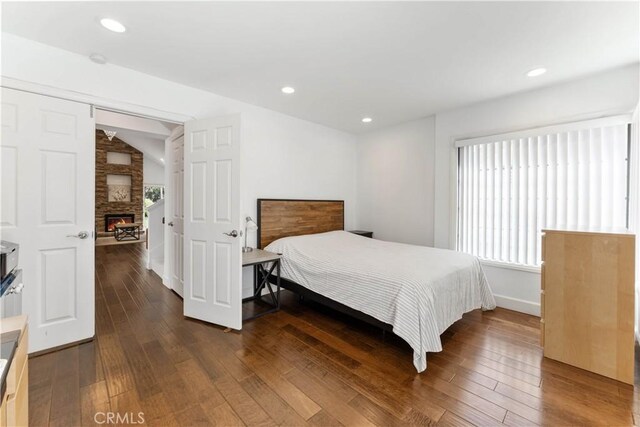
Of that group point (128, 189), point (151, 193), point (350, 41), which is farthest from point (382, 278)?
point (151, 193)

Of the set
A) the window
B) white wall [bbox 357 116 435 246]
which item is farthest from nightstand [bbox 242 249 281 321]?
the window

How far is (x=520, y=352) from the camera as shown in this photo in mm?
2295

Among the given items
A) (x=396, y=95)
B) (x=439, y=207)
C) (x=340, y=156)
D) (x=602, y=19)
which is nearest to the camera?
(x=602, y=19)

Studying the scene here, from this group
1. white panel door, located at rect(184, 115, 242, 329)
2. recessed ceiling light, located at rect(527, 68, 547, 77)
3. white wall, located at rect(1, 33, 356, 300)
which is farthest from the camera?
white panel door, located at rect(184, 115, 242, 329)

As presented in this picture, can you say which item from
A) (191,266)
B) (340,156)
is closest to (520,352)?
(191,266)

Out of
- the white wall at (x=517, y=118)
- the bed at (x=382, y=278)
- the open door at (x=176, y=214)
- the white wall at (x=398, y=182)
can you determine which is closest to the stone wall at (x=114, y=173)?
the open door at (x=176, y=214)

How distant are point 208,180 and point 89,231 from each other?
1155mm

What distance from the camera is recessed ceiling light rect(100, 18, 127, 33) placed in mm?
1901

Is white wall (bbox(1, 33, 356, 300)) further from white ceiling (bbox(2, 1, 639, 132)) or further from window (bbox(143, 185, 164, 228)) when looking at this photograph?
window (bbox(143, 185, 164, 228))

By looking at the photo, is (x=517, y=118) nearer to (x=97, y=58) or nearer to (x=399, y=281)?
(x=399, y=281)

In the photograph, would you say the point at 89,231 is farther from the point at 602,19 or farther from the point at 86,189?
the point at 602,19

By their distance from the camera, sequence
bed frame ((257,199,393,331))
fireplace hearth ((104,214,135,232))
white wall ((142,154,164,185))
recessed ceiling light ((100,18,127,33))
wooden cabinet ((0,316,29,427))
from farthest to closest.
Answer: white wall ((142,154,164,185)) < fireplace hearth ((104,214,135,232)) < bed frame ((257,199,393,331)) < recessed ceiling light ((100,18,127,33)) < wooden cabinet ((0,316,29,427))

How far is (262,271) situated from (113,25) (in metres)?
2.75

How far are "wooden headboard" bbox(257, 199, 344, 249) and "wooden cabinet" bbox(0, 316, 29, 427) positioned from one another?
2.60 metres
